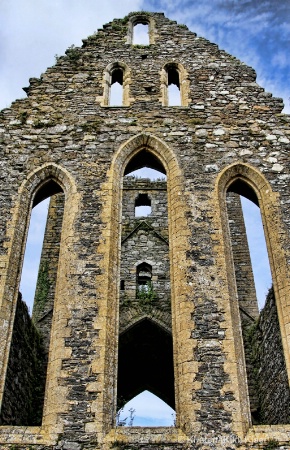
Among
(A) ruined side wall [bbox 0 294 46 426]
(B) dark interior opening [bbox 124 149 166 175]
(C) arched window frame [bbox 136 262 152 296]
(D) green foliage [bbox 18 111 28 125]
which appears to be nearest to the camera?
(A) ruined side wall [bbox 0 294 46 426]

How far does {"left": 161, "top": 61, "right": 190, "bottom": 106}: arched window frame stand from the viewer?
1094 cm

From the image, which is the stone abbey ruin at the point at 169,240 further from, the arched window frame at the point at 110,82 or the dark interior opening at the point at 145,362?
the dark interior opening at the point at 145,362

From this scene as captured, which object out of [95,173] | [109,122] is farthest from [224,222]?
[109,122]

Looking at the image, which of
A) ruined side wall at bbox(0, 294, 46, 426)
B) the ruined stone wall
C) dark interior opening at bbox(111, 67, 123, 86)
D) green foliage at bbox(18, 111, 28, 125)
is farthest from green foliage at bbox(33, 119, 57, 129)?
the ruined stone wall

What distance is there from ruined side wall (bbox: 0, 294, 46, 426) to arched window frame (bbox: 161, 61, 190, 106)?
5.18 meters

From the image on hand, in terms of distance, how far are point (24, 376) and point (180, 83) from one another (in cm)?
706

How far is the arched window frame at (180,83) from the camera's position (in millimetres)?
10940

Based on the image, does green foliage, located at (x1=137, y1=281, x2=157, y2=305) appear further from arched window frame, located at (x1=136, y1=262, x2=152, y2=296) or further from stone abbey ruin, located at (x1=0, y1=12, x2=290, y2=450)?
arched window frame, located at (x1=136, y1=262, x2=152, y2=296)

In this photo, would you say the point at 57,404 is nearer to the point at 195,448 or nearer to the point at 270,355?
the point at 195,448

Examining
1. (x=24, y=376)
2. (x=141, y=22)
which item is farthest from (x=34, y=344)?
(x=141, y=22)

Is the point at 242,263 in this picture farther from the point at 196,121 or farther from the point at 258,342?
the point at 196,121

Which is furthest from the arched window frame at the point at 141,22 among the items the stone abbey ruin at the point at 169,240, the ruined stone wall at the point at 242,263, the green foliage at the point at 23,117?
the ruined stone wall at the point at 242,263

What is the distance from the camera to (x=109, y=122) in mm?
10461

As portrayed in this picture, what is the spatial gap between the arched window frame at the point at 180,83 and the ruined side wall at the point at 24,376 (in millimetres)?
5182
